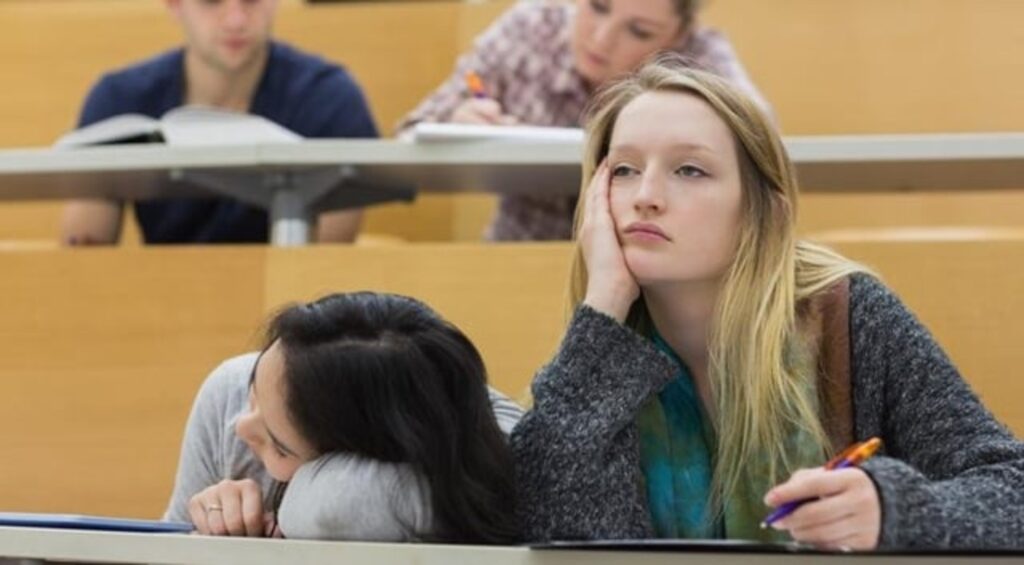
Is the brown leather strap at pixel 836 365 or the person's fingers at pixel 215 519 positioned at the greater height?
the brown leather strap at pixel 836 365

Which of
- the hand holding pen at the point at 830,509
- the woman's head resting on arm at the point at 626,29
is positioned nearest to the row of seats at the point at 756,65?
the woman's head resting on arm at the point at 626,29

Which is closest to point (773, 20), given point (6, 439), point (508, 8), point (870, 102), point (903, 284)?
point (870, 102)

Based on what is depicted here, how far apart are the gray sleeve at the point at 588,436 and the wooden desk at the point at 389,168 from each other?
25.2 inches

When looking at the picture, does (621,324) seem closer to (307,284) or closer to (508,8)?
(307,284)

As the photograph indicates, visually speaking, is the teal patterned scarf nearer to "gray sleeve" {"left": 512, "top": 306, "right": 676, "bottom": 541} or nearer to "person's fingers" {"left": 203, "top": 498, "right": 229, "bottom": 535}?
"gray sleeve" {"left": 512, "top": 306, "right": 676, "bottom": 541}

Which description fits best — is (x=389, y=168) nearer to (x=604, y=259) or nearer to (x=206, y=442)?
(x=206, y=442)

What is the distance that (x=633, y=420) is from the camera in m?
1.31

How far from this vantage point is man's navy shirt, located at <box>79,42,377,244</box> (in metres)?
2.49

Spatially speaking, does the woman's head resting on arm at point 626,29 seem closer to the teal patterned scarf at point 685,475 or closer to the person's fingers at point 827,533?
the teal patterned scarf at point 685,475

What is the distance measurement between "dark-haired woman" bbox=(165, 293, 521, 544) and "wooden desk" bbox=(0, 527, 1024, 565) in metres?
0.06

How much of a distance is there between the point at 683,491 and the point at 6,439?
0.91 m

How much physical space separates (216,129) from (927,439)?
1012mm

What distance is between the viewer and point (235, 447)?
1.45 m

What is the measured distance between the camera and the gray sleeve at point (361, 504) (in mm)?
1216
